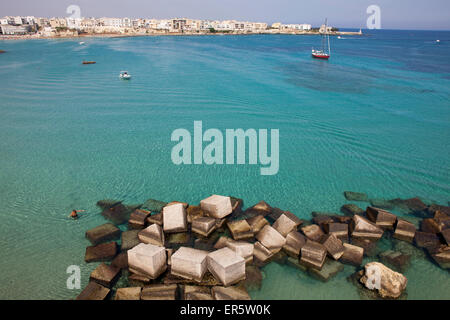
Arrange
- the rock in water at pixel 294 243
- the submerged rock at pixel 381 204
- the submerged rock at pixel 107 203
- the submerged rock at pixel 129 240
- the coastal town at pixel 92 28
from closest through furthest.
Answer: the rock in water at pixel 294 243 < the submerged rock at pixel 129 240 < the submerged rock at pixel 107 203 < the submerged rock at pixel 381 204 < the coastal town at pixel 92 28

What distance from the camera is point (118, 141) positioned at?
63.0ft

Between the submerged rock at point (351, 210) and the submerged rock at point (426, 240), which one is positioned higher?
the submerged rock at point (351, 210)

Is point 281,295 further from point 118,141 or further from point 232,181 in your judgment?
point 118,141

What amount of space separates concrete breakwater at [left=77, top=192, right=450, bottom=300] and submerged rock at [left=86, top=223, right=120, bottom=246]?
0.11 ft

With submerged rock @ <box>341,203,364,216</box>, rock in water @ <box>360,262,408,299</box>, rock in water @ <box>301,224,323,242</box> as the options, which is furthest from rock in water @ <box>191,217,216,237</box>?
submerged rock @ <box>341,203,364,216</box>

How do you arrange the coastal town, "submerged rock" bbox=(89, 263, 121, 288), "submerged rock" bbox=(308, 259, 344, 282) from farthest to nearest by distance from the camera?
1. the coastal town
2. "submerged rock" bbox=(308, 259, 344, 282)
3. "submerged rock" bbox=(89, 263, 121, 288)

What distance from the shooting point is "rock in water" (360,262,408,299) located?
8250 millimetres

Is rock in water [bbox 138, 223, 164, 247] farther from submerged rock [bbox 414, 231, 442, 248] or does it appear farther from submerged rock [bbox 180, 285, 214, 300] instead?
submerged rock [bbox 414, 231, 442, 248]

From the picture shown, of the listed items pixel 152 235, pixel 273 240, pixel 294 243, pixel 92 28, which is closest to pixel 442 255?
pixel 294 243

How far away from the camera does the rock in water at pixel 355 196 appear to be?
13.3m

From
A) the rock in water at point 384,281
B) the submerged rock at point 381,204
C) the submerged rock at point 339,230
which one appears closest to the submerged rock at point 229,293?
the rock in water at point 384,281

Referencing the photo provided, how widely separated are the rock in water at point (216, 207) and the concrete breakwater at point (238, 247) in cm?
4

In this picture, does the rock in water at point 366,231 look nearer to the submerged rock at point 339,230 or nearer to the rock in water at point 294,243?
the submerged rock at point 339,230

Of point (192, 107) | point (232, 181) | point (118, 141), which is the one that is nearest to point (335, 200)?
point (232, 181)
